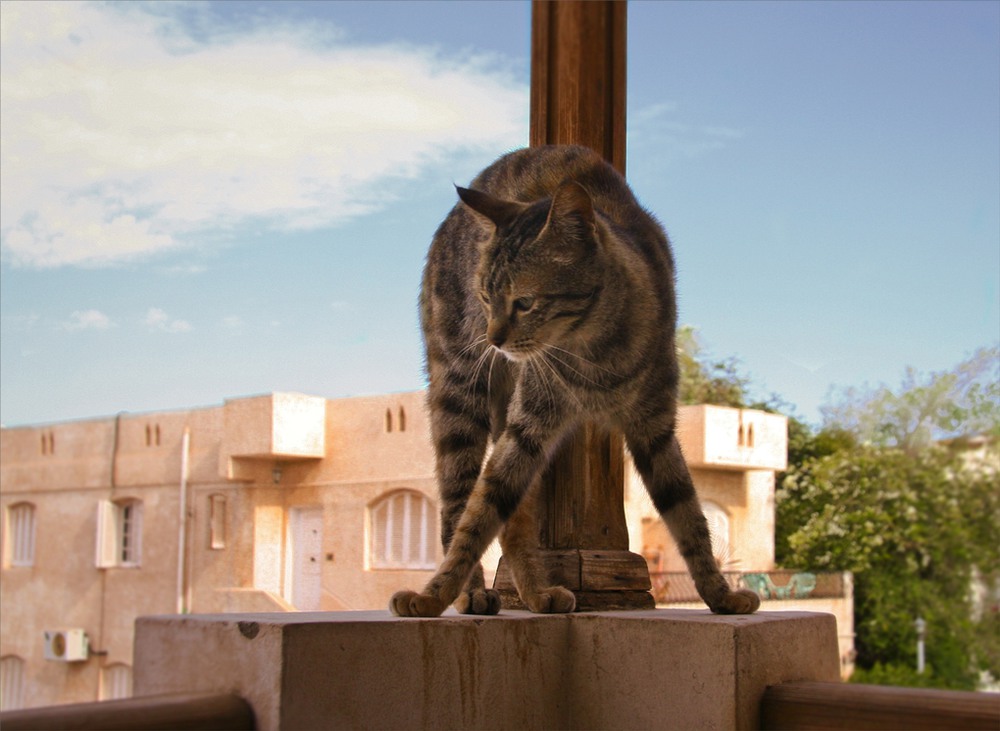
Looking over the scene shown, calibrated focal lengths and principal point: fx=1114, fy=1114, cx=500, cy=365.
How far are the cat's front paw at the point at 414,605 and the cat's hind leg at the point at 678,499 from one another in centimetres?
38

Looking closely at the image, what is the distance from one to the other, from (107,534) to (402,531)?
185 inches

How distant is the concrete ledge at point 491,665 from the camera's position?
1.24m

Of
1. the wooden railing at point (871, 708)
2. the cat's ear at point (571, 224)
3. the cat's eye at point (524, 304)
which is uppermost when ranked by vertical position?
the cat's ear at point (571, 224)

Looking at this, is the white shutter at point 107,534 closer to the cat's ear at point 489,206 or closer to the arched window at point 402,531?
the arched window at point 402,531

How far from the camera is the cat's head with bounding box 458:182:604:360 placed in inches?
61.0

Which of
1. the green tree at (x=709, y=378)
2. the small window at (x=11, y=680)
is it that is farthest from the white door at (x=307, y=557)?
the small window at (x=11, y=680)

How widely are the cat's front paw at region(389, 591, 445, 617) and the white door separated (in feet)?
32.0

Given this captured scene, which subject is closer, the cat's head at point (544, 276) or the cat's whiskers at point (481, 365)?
the cat's head at point (544, 276)

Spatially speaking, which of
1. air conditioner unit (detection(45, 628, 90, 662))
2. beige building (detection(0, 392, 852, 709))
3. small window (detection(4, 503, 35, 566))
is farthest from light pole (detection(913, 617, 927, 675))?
small window (detection(4, 503, 35, 566))

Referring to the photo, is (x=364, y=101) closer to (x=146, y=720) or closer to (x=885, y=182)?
(x=885, y=182)

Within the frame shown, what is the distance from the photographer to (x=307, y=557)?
37.6ft

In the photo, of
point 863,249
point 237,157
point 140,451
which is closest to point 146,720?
point 140,451

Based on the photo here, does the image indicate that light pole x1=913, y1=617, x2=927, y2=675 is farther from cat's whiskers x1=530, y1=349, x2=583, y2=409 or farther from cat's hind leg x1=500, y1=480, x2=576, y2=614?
cat's whiskers x1=530, y1=349, x2=583, y2=409

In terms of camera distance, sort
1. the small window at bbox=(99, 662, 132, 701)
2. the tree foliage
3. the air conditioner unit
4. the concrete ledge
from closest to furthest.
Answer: the concrete ledge < the tree foliage < the small window at bbox=(99, 662, 132, 701) < the air conditioner unit
